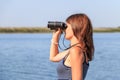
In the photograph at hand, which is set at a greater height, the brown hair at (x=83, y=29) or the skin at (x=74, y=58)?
the brown hair at (x=83, y=29)

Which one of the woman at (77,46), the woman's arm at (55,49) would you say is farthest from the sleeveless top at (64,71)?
the woman's arm at (55,49)

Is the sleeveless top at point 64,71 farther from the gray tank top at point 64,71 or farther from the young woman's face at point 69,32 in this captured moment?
the young woman's face at point 69,32

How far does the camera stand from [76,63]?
2713 mm

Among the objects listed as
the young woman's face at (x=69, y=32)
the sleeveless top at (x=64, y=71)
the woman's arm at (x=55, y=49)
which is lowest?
the sleeveless top at (x=64, y=71)

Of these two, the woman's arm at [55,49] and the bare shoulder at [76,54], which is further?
the woman's arm at [55,49]

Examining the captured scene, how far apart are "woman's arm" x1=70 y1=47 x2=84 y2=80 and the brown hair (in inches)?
3.5

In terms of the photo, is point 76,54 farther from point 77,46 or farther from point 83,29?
point 83,29

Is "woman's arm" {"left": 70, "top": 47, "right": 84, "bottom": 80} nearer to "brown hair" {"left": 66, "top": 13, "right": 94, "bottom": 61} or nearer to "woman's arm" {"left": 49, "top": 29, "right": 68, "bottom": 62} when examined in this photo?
"brown hair" {"left": 66, "top": 13, "right": 94, "bottom": 61}

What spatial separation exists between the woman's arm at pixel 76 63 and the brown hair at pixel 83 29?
0.09 metres

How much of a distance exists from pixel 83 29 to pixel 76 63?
214 mm

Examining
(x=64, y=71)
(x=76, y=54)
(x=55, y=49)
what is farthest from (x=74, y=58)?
(x=55, y=49)

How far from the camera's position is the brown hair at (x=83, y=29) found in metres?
2.78

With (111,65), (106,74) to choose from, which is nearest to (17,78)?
(106,74)

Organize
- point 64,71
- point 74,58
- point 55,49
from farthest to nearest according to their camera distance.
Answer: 1. point 55,49
2. point 64,71
3. point 74,58
